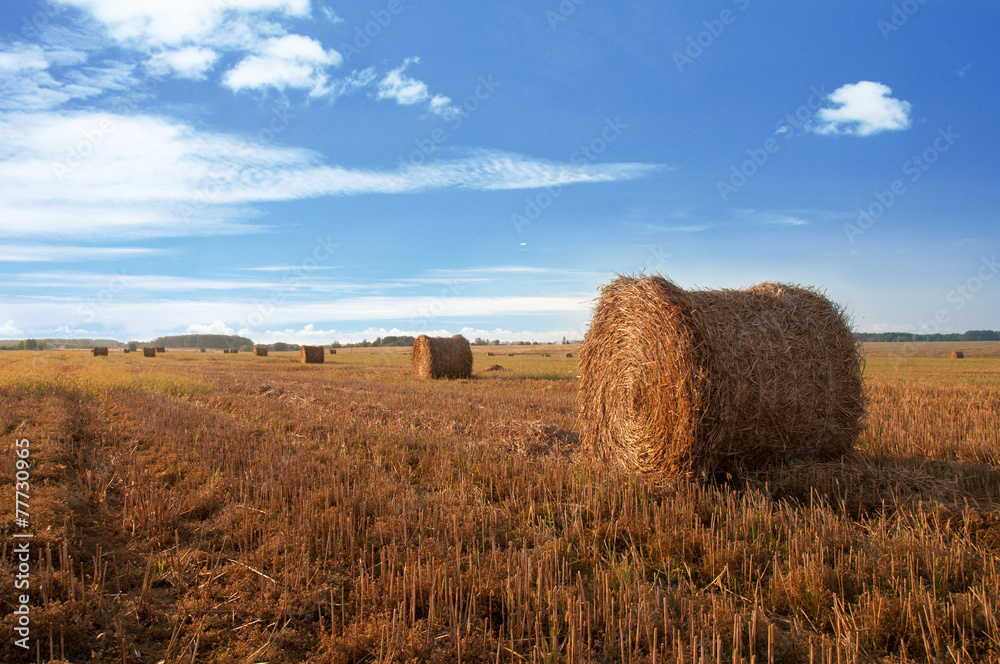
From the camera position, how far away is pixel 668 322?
20.6 ft

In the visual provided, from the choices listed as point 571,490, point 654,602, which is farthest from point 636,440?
point 654,602

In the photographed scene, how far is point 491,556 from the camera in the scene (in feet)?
12.9

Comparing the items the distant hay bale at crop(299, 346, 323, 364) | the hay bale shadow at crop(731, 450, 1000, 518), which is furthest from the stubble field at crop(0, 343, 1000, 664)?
the distant hay bale at crop(299, 346, 323, 364)

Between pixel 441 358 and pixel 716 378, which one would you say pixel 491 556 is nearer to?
pixel 716 378

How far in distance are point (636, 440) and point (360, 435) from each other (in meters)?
4.25

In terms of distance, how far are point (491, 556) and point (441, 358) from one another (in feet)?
62.7

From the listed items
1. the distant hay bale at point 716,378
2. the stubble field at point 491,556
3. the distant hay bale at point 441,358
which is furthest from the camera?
the distant hay bale at point 441,358

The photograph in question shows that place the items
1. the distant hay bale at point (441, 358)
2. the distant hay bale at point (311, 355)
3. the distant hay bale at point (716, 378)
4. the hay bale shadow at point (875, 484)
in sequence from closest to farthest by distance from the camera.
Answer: the hay bale shadow at point (875, 484) < the distant hay bale at point (716, 378) < the distant hay bale at point (441, 358) < the distant hay bale at point (311, 355)

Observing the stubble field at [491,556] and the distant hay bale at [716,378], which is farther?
the distant hay bale at [716,378]

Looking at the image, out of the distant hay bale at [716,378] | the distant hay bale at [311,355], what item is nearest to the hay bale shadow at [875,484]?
the distant hay bale at [716,378]

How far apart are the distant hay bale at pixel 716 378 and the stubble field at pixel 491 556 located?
419 mm

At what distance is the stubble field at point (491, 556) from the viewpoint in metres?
3.07

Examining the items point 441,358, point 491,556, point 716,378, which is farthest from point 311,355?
point 491,556

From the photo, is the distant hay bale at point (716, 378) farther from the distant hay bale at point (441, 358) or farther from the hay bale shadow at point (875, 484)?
the distant hay bale at point (441, 358)
